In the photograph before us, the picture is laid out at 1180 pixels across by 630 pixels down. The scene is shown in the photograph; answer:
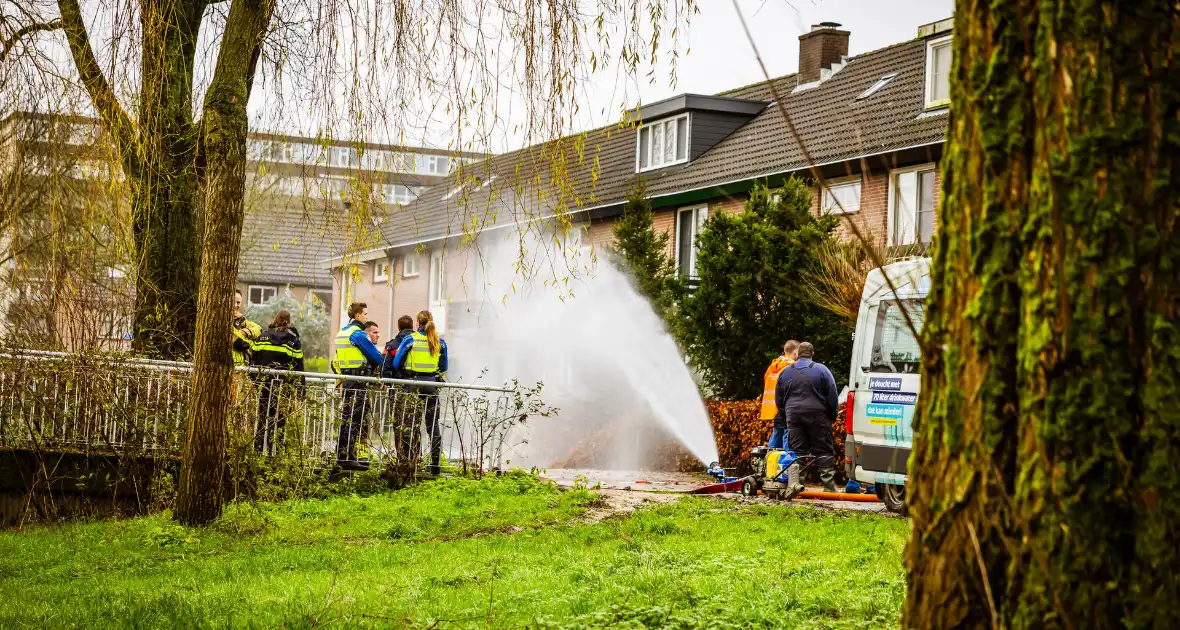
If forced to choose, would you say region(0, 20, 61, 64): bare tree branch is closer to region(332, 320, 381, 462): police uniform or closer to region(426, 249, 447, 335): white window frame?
region(332, 320, 381, 462): police uniform

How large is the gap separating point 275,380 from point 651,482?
5778mm

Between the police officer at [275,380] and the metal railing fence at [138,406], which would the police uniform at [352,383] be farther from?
the police officer at [275,380]

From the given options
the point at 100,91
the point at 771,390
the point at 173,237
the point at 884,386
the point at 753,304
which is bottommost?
the point at 771,390

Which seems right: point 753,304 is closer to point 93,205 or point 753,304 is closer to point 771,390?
point 771,390

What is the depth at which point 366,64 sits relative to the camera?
790 centimetres

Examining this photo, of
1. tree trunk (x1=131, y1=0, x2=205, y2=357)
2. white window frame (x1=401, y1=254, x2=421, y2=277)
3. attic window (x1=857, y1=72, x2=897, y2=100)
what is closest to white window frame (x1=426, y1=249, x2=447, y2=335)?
white window frame (x1=401, y1=254, x2=421, y2=277)

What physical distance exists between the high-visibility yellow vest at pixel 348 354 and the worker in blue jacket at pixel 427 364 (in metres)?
A: 0.42

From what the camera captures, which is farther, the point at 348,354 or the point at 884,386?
the point at 348,354

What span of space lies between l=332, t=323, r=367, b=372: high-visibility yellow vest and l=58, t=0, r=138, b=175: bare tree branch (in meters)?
5.05

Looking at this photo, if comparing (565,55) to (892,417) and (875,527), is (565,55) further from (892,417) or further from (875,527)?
(892,417)

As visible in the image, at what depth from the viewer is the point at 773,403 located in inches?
600

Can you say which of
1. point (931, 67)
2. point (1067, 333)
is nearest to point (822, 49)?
point (931, 67)

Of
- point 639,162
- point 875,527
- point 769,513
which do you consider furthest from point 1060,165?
point 639,162

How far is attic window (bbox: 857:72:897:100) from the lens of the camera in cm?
2564
